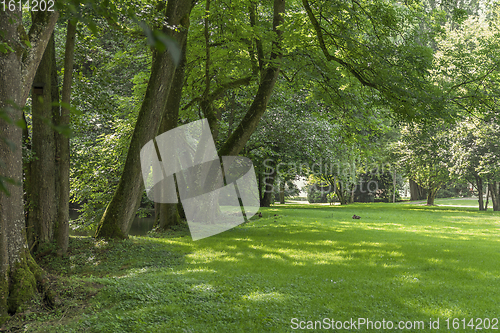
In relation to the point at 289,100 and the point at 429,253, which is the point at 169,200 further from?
the point at 429,253

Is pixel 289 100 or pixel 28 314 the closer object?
pixel 28 314

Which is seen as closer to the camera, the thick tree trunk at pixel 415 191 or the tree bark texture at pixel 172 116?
the tree bark texture at pixel 172 116

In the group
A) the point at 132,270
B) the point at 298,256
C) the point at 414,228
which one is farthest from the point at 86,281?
the point at 414,228

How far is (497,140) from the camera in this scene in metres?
21.1

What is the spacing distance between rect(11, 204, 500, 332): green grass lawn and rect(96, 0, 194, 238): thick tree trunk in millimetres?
575

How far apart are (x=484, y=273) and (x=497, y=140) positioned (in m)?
17.4

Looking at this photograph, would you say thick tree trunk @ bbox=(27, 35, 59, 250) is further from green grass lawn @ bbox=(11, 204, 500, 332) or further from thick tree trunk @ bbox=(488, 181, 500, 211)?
thick tree trunk @ bbox=(488, 181, 500, 211)

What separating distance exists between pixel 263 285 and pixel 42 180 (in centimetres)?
517

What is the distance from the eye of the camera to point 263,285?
5883mm

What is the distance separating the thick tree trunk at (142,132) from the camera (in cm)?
871

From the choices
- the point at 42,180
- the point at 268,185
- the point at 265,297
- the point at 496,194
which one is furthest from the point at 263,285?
the point at 496,194

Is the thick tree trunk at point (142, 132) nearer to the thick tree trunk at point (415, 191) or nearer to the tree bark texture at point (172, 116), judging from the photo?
the tree bark texture at point (172, 116)

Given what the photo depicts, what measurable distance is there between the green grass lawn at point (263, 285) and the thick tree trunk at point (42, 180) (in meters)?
0.76

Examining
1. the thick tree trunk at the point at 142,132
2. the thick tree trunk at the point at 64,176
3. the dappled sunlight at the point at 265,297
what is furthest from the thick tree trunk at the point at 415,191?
the dappled sunlight at the point at 265,297
